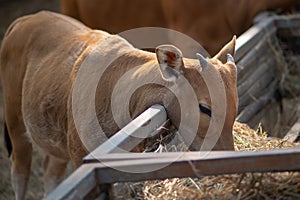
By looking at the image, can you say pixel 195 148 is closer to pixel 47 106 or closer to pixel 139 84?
pixel 139 84

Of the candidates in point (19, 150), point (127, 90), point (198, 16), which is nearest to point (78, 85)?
point (127, 90)

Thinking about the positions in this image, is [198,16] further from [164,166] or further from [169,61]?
[164,166]

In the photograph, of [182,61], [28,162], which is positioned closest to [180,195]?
[182,61]

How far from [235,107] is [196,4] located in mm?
3032

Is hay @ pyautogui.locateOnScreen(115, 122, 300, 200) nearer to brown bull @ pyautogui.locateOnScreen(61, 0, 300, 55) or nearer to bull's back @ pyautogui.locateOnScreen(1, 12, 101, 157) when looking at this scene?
bull's back @ pyautogui.locateOnScreen(1, 12, 101, 157)

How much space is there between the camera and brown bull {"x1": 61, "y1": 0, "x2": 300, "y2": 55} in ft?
19.9

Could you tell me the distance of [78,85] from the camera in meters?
3.85

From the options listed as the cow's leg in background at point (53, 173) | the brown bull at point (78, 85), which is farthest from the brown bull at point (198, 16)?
the brown bull at point (78, 85)

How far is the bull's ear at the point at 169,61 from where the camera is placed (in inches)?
127

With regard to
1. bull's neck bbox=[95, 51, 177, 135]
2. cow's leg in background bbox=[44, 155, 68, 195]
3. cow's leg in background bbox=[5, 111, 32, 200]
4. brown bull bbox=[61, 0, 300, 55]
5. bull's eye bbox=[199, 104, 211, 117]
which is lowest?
cow's leg in background bbox=[44, 155, 68, 195]

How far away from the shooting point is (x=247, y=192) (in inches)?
102

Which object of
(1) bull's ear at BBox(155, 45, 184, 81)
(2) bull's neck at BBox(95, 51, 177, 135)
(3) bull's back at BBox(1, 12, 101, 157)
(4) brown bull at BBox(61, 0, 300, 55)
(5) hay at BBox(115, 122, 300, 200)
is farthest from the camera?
(4) brown bull at BBox(61, 0, 300, 55)

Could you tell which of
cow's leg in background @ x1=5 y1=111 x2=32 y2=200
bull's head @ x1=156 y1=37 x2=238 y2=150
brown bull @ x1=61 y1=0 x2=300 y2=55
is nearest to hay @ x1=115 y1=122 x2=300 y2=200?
bull's head @ x1=156 y1=37 x2=238 y2=150

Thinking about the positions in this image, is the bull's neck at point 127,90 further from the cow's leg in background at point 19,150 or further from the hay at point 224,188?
the cow's leg in background at point 19,150
